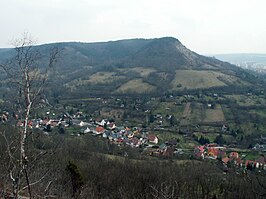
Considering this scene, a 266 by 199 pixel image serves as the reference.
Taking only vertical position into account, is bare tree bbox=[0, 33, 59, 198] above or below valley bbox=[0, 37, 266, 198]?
above

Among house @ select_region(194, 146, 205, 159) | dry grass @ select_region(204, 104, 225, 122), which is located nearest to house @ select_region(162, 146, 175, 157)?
house @ select_region(194, 146, 205, 159)

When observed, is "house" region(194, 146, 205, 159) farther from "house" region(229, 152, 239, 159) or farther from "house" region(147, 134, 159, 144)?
"house" region(147, 134, 159, 144)

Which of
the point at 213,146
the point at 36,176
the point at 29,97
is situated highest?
the point at 29,97

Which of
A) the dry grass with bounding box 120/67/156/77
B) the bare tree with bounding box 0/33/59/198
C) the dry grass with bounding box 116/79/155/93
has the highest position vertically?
the bare tree with bounding box 0/33/59/198

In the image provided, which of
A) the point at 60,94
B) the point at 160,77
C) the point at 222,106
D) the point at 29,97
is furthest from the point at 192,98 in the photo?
the point at 29,97

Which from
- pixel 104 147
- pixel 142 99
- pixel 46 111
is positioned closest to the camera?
pixel 104 147

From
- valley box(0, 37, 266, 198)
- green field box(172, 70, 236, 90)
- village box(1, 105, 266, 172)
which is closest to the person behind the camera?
valley box(0, 37, 266, 198)

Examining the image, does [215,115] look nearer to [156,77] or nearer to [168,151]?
[168,151]

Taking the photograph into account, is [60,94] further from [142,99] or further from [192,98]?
[192,98]

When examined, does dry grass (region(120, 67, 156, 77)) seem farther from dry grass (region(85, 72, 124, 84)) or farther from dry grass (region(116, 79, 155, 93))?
dry grass (region(116, 79, 155, 93))

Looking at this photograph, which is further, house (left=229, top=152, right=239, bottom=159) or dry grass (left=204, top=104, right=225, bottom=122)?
dry grass (left=204, top=104, right=225, bottom=122)

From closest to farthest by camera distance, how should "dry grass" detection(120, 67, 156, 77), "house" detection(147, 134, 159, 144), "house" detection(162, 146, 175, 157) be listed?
"house" detection(162, 146, 175, 157) < "house" detection(147, 134, 159, 144) < "dry grass" detection(120, 67, 156, 77)
